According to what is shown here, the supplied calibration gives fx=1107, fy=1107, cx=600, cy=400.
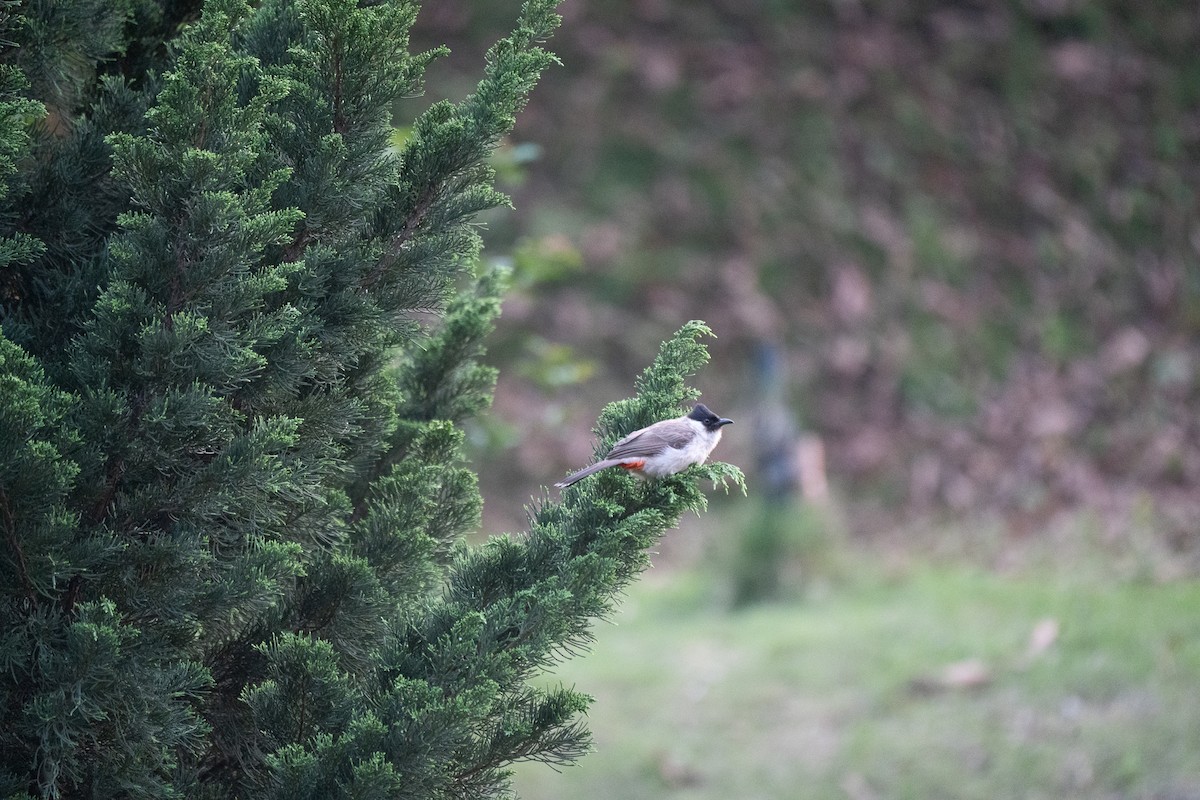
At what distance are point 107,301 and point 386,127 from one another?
719 mm

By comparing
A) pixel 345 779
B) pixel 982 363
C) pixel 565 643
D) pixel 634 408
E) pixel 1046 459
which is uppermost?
pixel 982 363

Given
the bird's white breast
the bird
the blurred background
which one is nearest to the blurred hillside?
the blurred background

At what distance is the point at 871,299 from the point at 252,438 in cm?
912

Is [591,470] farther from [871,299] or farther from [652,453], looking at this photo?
[871,299]

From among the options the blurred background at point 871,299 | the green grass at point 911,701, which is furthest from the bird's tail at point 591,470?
→ the blurred background at point 871,299

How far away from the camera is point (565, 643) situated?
97.4 inches

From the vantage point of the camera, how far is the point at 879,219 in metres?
11.1

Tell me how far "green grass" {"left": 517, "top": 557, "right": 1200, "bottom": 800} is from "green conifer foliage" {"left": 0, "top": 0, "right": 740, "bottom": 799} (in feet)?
6.18

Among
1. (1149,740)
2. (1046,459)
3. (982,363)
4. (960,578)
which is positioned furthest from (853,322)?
(1149,740)

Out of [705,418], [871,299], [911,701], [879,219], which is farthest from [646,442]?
[879,219]

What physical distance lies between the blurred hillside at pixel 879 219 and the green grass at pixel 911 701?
9.44 ft

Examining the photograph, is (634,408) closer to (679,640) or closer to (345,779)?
(345,779)

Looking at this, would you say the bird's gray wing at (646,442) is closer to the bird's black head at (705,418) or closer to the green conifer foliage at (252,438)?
the green conifer foliage at (252,438)

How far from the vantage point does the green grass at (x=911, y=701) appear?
15.6ft
